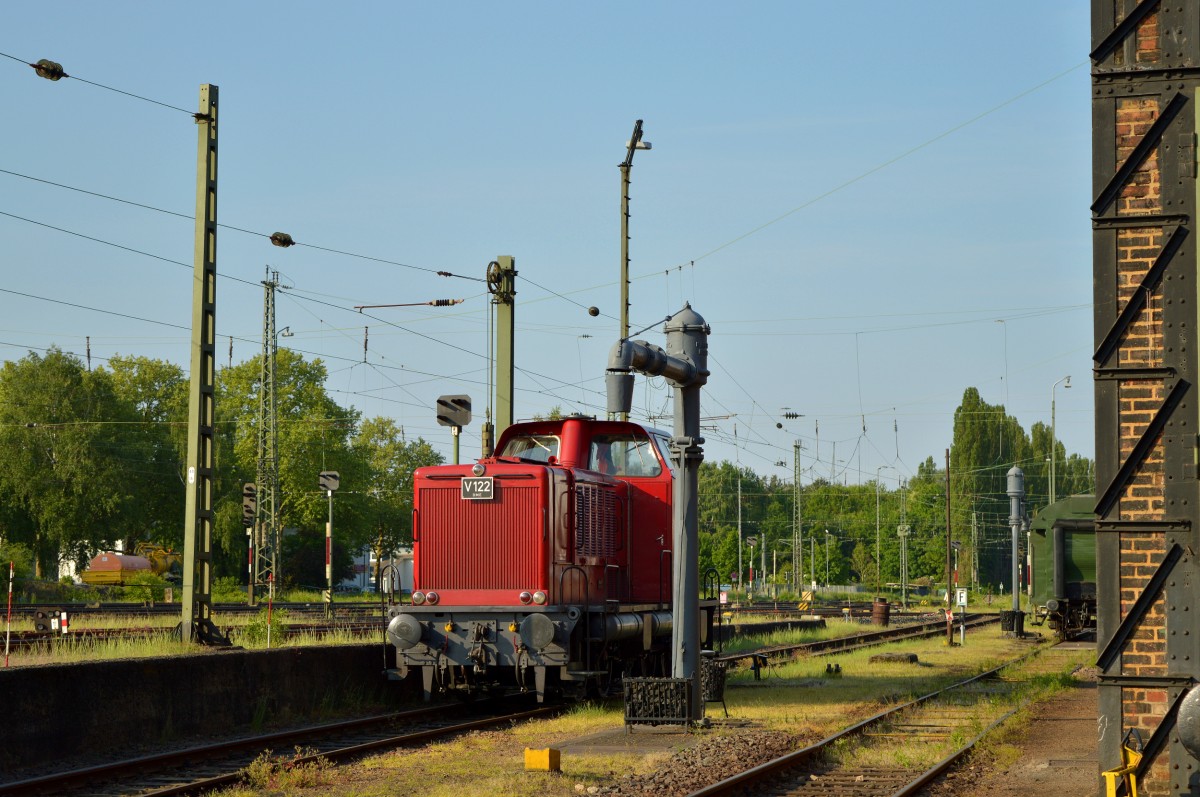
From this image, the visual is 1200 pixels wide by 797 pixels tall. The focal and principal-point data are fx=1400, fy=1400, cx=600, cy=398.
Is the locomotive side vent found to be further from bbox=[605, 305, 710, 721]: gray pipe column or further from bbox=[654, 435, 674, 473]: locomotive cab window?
bbox=[605, 305, 710, 721]: gray pipe column

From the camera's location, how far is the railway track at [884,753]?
462 inches

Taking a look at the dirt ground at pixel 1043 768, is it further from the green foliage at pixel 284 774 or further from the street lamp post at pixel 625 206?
the street lamp post at pixel 625 206

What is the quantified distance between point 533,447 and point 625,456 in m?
1.28

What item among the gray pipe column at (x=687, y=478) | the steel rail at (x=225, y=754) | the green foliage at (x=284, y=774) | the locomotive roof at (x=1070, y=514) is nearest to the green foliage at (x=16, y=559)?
the locomotive roof at (x=1070, y=514)

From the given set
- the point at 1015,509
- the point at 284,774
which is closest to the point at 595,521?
the point at 284,774

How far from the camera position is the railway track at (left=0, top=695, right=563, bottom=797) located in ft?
36.3

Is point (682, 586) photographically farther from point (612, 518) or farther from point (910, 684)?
point (910, 684)

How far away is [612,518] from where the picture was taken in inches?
716

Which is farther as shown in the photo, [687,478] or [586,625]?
[586,625]

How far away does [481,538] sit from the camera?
16828 mm

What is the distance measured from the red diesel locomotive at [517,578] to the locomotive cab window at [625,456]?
326 mm

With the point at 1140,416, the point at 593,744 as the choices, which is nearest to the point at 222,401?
the point at 593,744

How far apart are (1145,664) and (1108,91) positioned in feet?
14.0

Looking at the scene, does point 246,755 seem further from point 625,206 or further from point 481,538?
point 625,206
